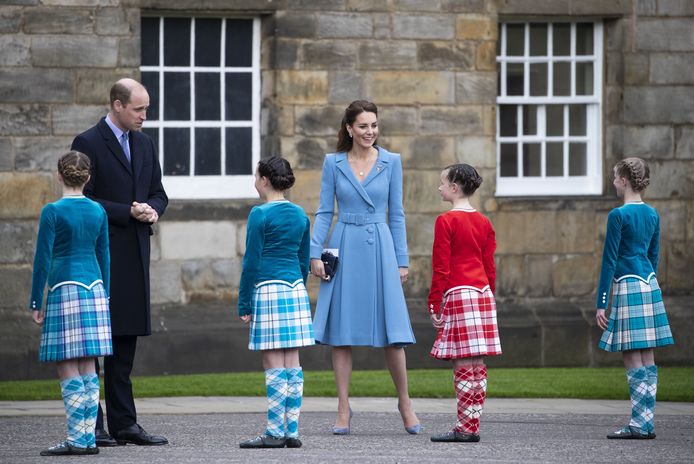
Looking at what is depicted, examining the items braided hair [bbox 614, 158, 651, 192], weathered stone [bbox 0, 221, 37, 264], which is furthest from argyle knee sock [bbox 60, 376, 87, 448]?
weathered stone [bbox 0, 221, 37, 264]

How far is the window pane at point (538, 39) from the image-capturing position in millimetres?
14804

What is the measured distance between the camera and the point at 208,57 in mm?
14039

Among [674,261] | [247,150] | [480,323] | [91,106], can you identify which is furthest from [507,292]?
[480,323]

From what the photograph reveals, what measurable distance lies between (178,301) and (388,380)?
2.26 meters

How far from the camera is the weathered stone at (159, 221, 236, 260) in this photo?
44.7 ft

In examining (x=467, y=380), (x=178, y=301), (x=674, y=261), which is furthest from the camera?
(x=674, y=261)

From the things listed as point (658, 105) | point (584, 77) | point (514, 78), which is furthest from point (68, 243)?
point (658, 105)

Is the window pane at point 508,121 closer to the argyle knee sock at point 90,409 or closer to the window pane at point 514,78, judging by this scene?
the window pane at point 514,78

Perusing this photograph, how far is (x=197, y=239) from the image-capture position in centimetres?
1368

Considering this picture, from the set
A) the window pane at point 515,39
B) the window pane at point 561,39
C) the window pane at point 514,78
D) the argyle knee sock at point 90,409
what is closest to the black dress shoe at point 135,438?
the argyle knee sock at point 90,409

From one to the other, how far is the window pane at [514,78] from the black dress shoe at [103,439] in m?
7.36

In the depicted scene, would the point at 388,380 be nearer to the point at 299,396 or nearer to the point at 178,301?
the point at 178,301

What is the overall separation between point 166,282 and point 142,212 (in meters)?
5.03

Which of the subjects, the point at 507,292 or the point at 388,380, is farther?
the point at 507,292
